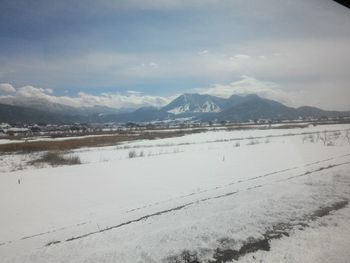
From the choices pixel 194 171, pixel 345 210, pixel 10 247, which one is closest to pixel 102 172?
pixel 194 171

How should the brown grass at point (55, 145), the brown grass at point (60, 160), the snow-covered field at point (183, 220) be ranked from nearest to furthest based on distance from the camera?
the snow-covered field at point (183, 220) < the brown grass at point (60, 160) < the brown grass at point (55, 145)

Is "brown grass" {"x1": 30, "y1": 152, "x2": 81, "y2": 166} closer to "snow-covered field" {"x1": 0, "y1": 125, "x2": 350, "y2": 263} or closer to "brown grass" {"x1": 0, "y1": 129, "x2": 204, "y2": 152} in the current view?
"snow-covered field" {"x1": 0, "y1": 125, "x2": 350, "y2": 263}

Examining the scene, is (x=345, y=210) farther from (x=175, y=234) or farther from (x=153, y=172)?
(x=153, y=172)

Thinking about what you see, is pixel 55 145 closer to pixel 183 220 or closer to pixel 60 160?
pixel 60 160

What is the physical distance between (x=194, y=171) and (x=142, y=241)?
929cm

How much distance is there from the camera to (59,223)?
7.20 meters

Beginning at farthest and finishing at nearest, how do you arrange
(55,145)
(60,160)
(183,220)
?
(55,145), (60,160), (183,220)

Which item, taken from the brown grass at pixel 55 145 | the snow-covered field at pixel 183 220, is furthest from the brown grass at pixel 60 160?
the brown grass at pixel 55 145

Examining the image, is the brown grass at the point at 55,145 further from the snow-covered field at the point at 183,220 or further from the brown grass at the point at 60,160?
the snow-covered field at the point at 183,220

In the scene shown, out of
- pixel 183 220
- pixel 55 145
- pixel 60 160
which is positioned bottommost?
pixel 55 145

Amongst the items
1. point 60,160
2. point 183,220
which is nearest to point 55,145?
point 60,160

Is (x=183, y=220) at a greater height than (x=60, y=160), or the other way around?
(x=183, y=220)

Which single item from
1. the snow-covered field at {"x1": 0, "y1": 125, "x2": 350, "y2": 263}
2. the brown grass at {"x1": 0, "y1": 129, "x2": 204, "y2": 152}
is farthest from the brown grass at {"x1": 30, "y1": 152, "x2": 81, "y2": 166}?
the brown grass at {"x1": 0, "y1": 129, "x2": 204, "y2": 152}

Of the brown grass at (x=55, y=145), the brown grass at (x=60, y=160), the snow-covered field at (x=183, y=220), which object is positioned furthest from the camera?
the brown grass at (x=55, y=145)
